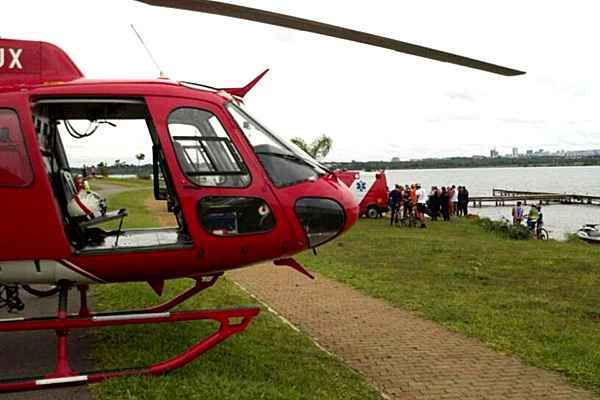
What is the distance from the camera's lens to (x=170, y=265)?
5.86 metres

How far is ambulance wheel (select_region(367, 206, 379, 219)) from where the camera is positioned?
31.5 m

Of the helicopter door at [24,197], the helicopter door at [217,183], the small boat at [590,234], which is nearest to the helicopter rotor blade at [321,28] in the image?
the helicopter door at [217,183]

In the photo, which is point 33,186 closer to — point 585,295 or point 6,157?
point 6,157

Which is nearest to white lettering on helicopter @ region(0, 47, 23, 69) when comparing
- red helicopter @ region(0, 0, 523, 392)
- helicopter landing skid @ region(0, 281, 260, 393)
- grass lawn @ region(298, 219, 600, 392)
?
red helicopter @ region(0, 0, 523, 392)

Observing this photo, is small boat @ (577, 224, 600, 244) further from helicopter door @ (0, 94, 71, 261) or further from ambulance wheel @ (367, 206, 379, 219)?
helicopter door @ (0, 94, 71, 261)

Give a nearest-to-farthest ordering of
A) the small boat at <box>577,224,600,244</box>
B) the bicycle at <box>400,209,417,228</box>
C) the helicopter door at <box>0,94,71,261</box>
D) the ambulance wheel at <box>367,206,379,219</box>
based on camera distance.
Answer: the helicopter door at <box>0,94,71,261</box>, the bicycle at <box>400,209,417,228</box>, the small boat at <box>577,224,600,244</box>, the ambulance wheel at <box>367,206,379,219</box>

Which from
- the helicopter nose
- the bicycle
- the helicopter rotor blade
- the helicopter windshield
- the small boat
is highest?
the helicopter rotor blade

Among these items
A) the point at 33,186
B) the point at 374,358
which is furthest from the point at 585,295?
the point at 33,186

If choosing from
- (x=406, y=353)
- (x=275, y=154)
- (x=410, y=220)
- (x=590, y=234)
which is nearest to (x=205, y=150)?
(x=275, y=154)

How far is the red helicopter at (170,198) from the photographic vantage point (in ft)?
18.3

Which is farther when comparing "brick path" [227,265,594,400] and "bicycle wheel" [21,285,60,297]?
"bicycle wheel" [21,285,60,297]

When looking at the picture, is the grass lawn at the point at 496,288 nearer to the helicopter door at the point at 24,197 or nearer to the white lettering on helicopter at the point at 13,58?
the helicopter door at the point at 24,197

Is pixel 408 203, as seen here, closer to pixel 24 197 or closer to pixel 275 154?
pixel 275 154

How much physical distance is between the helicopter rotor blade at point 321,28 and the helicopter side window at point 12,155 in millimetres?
2223
